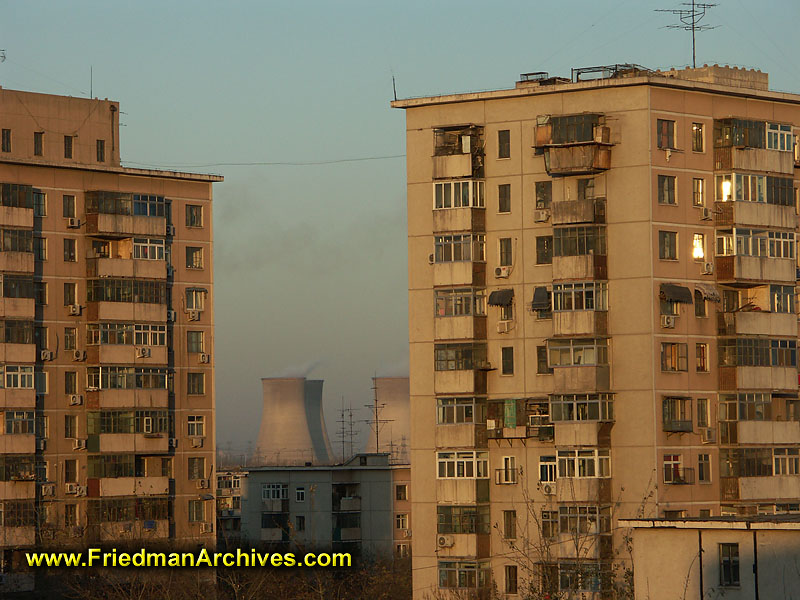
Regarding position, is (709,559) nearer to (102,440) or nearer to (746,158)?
(746,158)

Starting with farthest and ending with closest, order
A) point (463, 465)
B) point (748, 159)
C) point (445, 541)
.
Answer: point (463, 465) → point (748, 159) → point (445, 541)

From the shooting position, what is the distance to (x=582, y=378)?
62.4m

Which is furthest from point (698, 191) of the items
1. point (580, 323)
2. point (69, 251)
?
point (69, 251)

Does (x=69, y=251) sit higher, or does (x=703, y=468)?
(x=69, y=251)

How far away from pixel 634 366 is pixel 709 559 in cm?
1725

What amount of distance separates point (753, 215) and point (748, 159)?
86.8 inches

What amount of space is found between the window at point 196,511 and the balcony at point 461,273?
24549mm

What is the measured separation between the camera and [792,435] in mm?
65625

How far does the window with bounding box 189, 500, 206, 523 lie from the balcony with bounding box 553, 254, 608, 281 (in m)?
28.6

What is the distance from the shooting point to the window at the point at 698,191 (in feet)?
211

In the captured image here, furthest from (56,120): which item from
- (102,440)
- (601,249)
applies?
(601,249)

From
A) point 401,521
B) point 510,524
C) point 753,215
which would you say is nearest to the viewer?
point 510,524

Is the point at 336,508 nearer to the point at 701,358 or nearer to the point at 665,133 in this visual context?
the point at 701,358

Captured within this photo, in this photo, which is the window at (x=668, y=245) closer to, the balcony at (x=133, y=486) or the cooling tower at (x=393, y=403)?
the balcony at (x=133, y=486)
